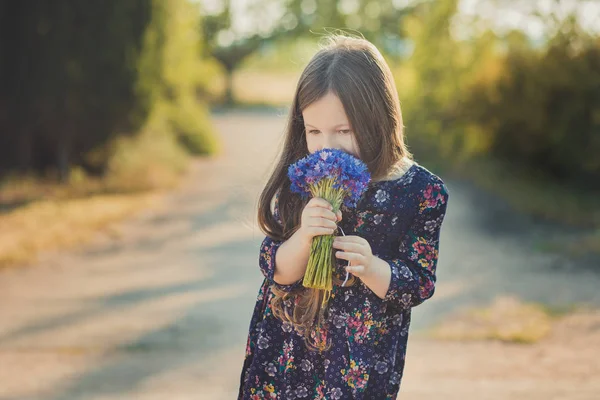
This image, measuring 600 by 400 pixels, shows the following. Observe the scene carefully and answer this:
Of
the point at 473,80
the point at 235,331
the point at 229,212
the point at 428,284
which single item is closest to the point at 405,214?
the point at 428,284

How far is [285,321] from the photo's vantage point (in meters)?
2.12

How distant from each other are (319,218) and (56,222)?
674 cm

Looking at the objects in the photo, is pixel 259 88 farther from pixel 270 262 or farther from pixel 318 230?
pixel 318 230

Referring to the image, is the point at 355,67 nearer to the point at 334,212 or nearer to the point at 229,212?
the point at 334,212

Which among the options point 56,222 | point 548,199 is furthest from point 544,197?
point 56,222

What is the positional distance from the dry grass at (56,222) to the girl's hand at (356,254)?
17.7 feet

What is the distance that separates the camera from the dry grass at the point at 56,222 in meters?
7.06

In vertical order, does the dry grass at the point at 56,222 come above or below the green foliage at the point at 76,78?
below

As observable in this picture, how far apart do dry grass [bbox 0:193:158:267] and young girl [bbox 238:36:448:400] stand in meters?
5.14

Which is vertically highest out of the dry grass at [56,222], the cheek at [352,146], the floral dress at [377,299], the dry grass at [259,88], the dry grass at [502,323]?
the dry grass at [259,88]

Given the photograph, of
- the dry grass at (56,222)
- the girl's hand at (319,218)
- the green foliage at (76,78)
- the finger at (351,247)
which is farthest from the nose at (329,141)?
the green foliage at (76,78)

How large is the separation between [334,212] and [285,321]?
397 mm

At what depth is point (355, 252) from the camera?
1.89 meters

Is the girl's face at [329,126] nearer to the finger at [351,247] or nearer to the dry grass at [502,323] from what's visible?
the finger at [351,247]
